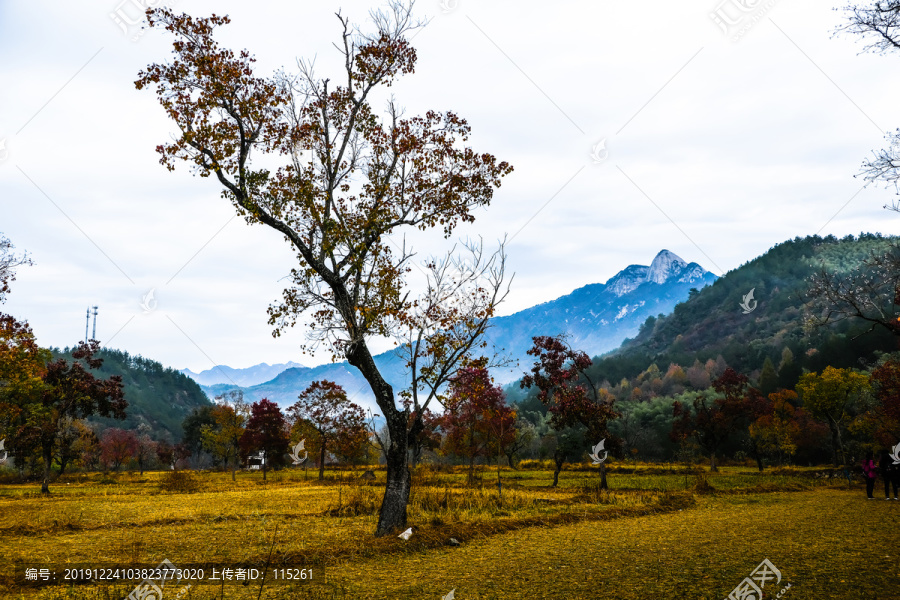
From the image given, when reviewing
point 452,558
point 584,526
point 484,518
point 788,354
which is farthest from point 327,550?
point 788,354

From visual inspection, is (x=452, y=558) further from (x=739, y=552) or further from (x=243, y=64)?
(x=243, y=64)

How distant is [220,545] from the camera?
1154 cm

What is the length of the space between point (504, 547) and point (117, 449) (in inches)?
3076

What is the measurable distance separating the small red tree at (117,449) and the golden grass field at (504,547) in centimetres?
6288

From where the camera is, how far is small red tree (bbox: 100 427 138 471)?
73.4m

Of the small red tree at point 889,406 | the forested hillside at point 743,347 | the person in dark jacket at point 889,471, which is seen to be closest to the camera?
the person in dark jacket at point 889,471

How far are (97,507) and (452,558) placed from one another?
17.8 metres

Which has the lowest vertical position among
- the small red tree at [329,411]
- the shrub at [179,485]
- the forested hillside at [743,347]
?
the shrub at [179,485]

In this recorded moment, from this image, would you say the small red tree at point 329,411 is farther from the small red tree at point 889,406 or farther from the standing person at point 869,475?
the small red tree at point 889,406

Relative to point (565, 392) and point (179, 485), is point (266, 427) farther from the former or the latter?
point (565, 392)

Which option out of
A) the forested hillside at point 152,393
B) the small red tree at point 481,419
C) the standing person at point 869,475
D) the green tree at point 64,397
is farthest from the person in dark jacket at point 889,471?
the forested hillside at point 152,393

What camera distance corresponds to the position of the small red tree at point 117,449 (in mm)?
73438

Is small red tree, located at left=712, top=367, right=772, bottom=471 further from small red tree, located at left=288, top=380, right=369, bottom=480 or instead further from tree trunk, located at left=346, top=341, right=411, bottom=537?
tree trunk, located at left=346, top=341, right=411, bottom=537

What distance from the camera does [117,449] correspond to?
2862 inches
